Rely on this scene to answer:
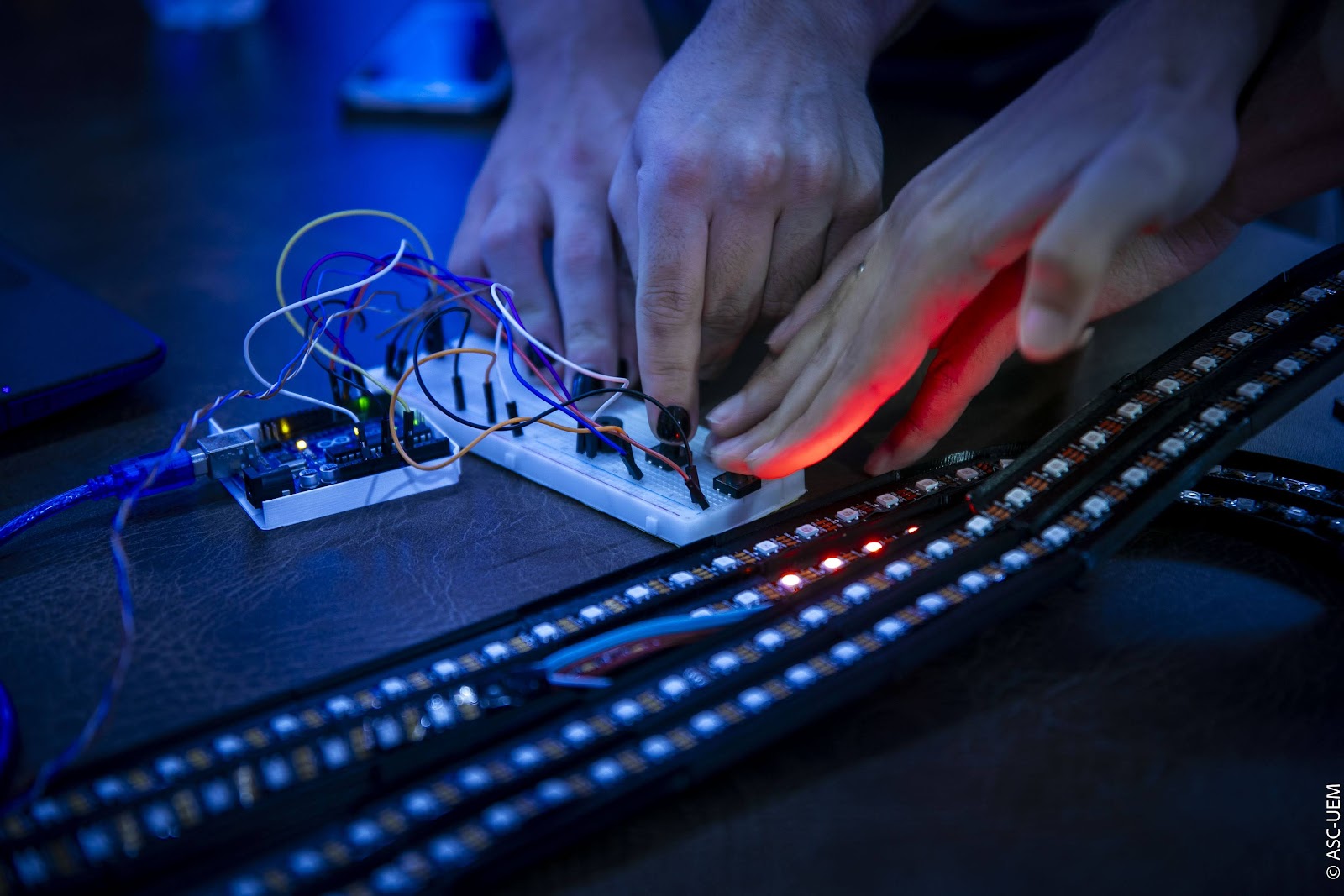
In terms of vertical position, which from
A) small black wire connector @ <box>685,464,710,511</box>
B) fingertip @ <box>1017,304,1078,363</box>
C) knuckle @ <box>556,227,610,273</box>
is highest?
fingertip @ <box>1017,304,1078,363</box>

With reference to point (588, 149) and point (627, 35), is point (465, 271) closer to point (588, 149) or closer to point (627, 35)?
point (588, 149)

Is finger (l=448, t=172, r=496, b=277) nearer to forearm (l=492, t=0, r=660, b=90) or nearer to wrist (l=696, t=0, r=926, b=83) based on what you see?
forearm (l=492, t=0, r=660, b=90)

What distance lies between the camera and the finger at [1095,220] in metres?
0.61

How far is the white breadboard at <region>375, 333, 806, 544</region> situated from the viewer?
2.63ft

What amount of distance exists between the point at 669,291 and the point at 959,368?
9.7 inches

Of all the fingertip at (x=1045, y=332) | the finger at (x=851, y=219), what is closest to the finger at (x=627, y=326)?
the finger at (x=851, y=219)

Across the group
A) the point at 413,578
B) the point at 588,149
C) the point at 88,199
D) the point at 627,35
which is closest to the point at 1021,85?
the point at 627,35

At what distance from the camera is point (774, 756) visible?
22.9 inches

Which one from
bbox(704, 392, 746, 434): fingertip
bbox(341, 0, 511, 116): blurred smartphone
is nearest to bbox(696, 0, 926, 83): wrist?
bbox(704, 392, 746, 434): fingertip

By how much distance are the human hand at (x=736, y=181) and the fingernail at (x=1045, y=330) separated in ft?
1.04

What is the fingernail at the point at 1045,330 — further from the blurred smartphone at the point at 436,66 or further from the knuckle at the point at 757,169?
the blurred smartphone at the point at 436,66

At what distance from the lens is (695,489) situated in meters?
0.80

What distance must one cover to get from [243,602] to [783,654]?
1.27ft

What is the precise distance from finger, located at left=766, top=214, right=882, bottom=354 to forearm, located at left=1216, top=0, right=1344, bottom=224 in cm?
28
